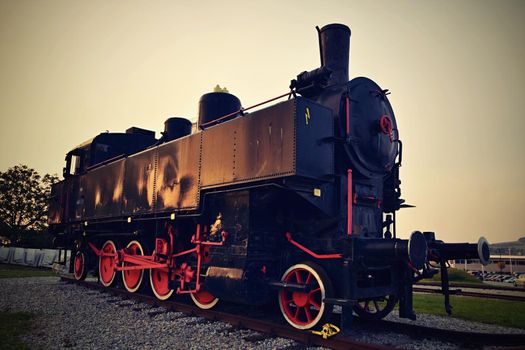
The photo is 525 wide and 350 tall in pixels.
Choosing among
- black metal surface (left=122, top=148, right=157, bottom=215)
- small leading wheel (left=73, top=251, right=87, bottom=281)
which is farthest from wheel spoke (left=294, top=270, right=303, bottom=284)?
small leading wheel (left=73, top=251, right=87, bottom=281)

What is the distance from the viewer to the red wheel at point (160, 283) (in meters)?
7.82

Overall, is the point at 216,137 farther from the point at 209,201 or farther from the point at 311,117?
the point at 311,117

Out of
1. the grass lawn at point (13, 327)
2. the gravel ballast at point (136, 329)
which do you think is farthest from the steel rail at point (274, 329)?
the grass lawn at point (13, 327)

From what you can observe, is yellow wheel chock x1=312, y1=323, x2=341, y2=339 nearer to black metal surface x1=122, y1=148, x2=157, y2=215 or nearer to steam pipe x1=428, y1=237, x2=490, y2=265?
steam pipe x1=428, y1=237, x2=490, y2=265

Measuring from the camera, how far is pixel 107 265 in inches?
406

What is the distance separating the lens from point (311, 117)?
17.2 ft

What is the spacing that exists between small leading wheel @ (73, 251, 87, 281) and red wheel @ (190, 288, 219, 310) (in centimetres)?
567

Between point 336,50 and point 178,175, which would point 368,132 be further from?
point 178,175

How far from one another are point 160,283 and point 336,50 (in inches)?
230

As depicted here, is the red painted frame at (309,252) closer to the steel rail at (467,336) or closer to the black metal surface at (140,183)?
the steel rail at (467,336)

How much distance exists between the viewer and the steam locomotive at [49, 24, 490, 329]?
511 cm

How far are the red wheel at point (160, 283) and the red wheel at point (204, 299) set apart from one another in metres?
0.79

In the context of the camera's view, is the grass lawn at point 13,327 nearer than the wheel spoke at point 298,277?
Yes

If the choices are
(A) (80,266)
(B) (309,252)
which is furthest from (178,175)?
(A) (80,266)
